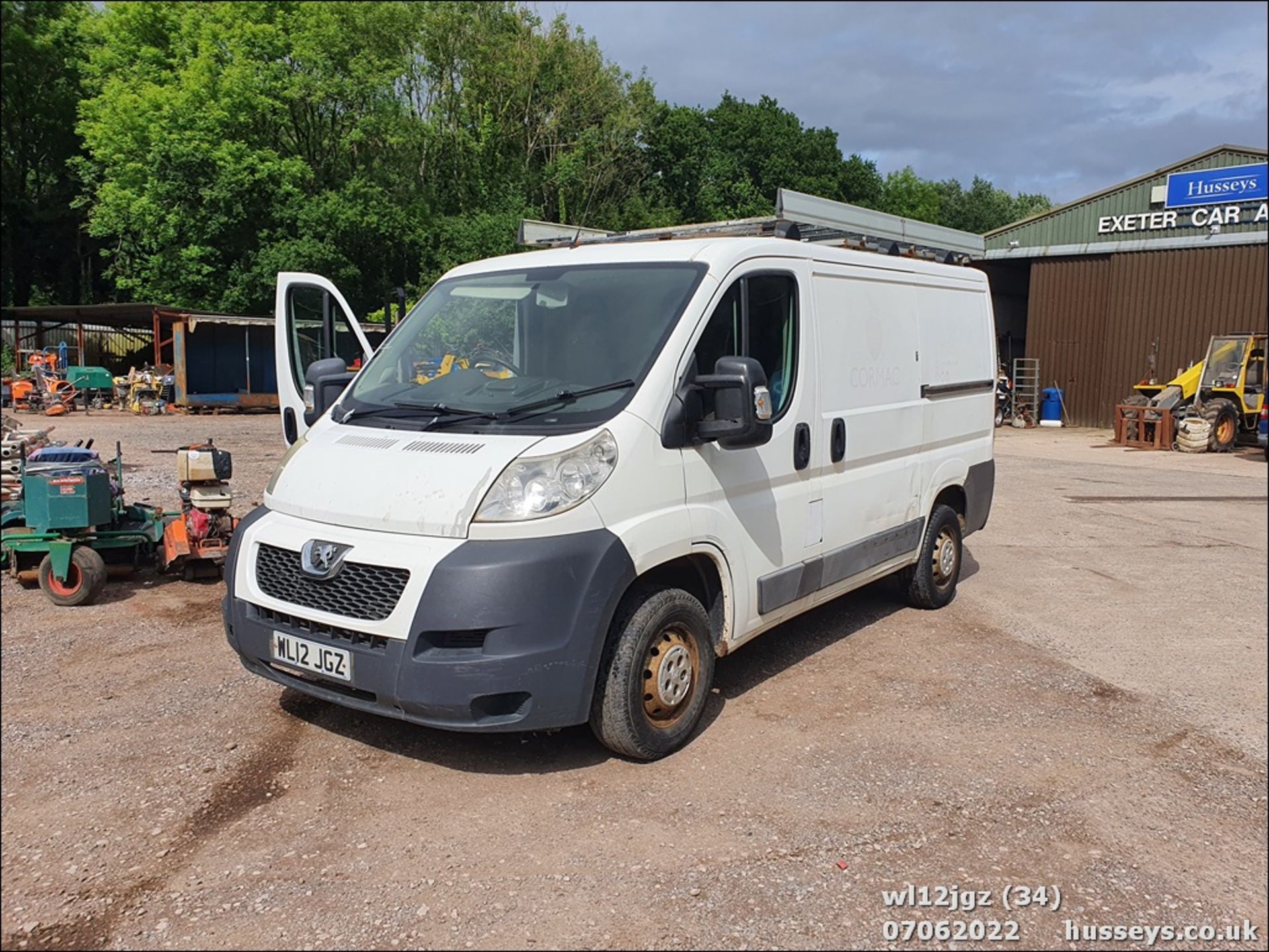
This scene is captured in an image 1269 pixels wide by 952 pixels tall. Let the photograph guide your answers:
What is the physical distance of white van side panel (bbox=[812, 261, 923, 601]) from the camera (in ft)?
17.3

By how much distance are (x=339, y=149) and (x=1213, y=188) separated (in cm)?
2471

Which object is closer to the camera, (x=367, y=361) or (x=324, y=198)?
Result: (x=367, y=361)

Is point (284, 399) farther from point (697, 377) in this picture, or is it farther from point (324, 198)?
point (324, 198)

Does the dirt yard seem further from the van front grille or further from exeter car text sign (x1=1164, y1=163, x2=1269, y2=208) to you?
exeter car text sign (x1=1164, y1=163, x2=1269, y2=208)

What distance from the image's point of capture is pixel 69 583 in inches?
240

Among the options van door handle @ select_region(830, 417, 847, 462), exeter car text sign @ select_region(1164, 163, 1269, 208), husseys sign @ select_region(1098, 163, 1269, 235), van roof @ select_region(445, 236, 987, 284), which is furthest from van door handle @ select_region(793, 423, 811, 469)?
husseys sign @ select_region(1098, 163, 1269, 235)

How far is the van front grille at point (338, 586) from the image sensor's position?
375 centimetres

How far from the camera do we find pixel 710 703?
16.2ft

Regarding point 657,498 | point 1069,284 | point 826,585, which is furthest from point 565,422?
point 1069,284

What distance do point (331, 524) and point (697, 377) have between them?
1643mm

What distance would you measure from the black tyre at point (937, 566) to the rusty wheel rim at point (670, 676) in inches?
106

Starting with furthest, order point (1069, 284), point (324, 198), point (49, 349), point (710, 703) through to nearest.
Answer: point (49, 349), point (324, 198), point (1069, 284), point (710, 703)

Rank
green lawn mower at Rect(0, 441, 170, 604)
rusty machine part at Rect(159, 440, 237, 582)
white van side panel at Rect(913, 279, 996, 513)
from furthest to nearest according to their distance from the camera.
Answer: rusty machine part at Rect(159, 440, 237, 582) < white van side panel at Rect(913, 279, 996, 513) < green lawn mower at Rect(0, 441, 170, 604)

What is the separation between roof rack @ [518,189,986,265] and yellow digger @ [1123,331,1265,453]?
50.2 ft
